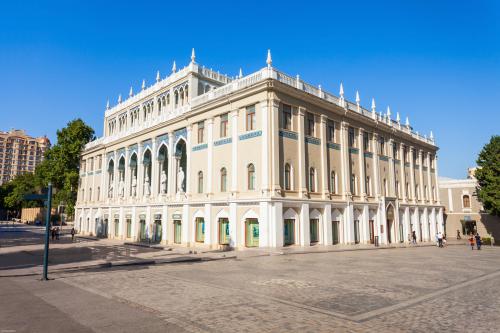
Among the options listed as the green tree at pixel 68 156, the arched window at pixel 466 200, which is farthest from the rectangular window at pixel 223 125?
the arched window at pixel 466 200

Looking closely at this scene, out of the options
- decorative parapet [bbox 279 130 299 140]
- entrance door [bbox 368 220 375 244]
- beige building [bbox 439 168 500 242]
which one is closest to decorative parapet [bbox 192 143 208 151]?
decorative parapet [bbox 279 130 299 140]

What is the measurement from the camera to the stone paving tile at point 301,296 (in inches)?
278

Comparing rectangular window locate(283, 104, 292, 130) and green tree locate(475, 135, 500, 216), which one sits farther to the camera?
green tree locate(475, 135, 500, 216)

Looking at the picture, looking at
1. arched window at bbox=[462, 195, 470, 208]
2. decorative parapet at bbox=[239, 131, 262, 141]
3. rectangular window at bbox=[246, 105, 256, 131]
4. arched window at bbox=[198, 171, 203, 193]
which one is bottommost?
arched window at bbox=[462, 195, 470, 208]

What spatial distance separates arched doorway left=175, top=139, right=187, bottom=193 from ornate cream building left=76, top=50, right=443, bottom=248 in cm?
14

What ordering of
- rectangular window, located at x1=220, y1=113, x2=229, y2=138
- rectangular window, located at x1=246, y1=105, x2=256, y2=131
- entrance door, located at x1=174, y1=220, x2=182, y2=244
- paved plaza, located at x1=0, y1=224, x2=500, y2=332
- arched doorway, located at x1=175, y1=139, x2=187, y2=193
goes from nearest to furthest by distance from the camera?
1. paved plaza, located at x1=0, y1=224, x2=500, y2=332
2. rectangular window, located at x1=246, y1=105, x2=256, y2=131
3. rectangular window, located at x1=220, y1=113, x2=229, y2=138
4. entrance door, located at x1=174, y1=220, x2=182, y2=244
5. arched doorway, located at x1=175, y1=139, x2=187, y2=193

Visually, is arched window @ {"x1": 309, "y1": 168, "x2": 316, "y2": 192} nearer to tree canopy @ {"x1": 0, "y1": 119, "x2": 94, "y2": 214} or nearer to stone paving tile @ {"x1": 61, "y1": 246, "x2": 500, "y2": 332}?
stone paving tile @ {"x1": 61, "y1": 246, "x2": 500, "y2": 332}

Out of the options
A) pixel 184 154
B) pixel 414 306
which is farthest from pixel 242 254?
pixel 184 154

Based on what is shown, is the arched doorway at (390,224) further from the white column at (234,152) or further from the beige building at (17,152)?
the beige building at (17,152)

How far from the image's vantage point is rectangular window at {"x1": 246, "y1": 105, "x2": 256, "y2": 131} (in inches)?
1082

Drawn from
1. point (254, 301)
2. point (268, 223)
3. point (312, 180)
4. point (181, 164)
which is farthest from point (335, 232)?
point (254, 301)

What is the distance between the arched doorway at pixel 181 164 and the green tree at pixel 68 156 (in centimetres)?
2926

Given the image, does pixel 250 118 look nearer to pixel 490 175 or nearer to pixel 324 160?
pixel 324 160

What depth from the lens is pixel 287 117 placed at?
1095 inches
